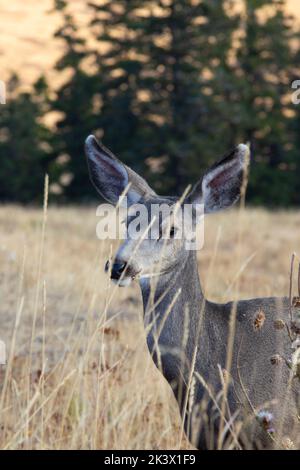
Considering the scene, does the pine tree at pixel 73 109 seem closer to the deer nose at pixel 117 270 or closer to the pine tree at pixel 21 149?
the pine tree at pixel 21 149

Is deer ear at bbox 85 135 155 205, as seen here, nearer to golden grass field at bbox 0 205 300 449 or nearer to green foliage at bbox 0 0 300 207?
golden grass field at bbox 0 205 300 449

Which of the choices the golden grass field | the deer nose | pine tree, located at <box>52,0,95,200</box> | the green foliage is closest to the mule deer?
the deer nose

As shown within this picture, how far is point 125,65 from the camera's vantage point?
3375 cm

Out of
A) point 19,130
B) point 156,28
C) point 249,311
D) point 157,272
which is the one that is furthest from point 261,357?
point 19,130

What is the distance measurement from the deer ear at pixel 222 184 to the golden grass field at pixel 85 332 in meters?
0.24

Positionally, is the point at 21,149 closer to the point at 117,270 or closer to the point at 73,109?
the point at 73,109

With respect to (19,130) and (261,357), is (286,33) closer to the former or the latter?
(19,130)

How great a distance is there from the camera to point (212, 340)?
429 centimetres

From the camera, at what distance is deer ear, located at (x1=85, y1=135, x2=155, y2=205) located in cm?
457


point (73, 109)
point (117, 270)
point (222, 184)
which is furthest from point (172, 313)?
point (73, 109)

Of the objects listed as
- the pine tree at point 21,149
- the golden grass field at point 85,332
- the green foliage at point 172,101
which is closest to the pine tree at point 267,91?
the green foliage at point 172,101

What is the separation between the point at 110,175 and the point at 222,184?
0.73 m

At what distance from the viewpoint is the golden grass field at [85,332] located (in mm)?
4406
